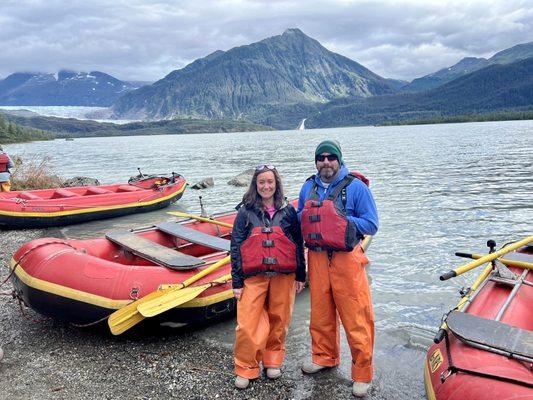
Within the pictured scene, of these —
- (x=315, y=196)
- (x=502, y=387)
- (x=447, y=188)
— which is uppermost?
(x=315, y=196)

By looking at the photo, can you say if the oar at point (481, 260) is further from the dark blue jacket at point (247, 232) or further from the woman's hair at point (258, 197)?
the woman's hair at point (258, 197)

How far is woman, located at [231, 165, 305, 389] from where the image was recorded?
420 cm

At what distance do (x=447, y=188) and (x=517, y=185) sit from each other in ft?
9.82

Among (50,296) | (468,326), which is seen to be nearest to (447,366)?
(468,326)

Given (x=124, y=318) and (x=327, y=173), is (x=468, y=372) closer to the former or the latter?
(x=327, y=173)

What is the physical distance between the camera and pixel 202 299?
554cm

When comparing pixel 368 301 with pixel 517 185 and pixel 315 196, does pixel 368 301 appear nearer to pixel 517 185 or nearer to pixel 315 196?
pixel 315 196

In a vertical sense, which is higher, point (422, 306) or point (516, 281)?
point (516, 281)

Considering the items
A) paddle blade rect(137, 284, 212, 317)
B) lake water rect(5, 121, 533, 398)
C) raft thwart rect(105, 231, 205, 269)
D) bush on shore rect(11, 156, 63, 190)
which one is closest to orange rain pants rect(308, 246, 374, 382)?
lake water rect(5, 121, 533, 398)

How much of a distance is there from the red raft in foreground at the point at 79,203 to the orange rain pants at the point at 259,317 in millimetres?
9894

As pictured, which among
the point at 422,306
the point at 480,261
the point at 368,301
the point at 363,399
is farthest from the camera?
the point at 422,306

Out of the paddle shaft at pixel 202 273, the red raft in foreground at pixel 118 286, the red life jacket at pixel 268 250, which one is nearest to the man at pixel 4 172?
the red raft in foreground at pixel 118 286

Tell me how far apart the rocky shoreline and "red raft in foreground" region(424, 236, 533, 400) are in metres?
1.19

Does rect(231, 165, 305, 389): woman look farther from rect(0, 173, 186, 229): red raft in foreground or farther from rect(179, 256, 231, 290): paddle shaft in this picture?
rect(0, 173, 186, 229): red raft in foreground
